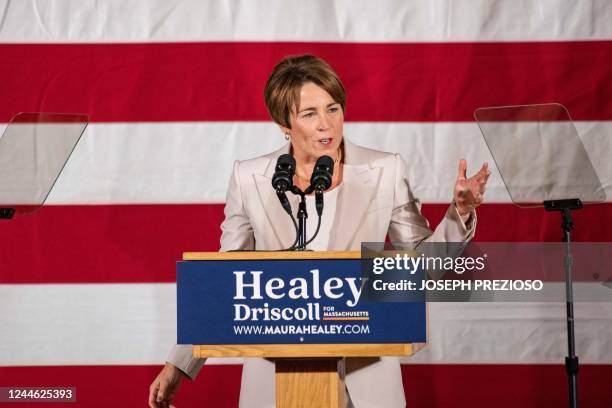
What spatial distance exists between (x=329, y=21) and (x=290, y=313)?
151 centimetres

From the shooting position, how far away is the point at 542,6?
282cm

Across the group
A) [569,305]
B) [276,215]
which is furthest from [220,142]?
[569,305]

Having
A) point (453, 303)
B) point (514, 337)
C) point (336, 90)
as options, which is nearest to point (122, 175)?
point (336, 90)

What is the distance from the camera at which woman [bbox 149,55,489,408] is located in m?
2.19

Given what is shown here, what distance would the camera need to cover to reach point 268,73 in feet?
9.32

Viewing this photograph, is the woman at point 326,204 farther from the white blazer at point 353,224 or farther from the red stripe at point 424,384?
the red stripe at point 424,384

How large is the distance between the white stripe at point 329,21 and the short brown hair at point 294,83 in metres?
0.17

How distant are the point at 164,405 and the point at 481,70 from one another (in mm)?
1569

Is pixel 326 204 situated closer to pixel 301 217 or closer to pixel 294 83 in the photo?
pixel 294 83

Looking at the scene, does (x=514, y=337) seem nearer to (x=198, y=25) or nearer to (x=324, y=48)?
(x=324, y=48)

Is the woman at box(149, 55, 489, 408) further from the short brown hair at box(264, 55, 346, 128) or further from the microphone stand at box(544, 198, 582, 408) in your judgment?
the microphone stand at box(544, 198, 582, 408)

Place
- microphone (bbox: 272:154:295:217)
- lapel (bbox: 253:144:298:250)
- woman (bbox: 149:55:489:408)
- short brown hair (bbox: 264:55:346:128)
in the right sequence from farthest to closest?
short brown hair (bbox: 264:55:346:128) → lapel (bbox: 253:144:298:250) → woman (bbox: 149:55:489:408) → microphone (bbox: 272:154:295:217)

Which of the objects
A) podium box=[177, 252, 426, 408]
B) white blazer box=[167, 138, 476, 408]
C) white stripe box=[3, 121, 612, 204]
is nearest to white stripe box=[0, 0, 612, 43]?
white stripe box=[3, 121, 612, 204]

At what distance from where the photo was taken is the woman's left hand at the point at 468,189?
200 cm
